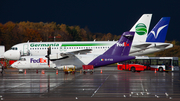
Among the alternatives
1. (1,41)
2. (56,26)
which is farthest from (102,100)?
(56,26)

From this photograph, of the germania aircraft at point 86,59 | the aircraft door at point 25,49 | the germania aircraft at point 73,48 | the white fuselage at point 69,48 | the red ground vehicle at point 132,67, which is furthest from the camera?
the aircraft door at point 25,49

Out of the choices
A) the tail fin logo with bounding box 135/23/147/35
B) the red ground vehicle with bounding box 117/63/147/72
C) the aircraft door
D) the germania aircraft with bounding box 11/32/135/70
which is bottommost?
the red ground vehicle with bounding box 117/63/147/72

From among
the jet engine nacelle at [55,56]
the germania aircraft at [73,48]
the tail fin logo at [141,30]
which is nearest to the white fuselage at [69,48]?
the germania aircraft at [73,48]

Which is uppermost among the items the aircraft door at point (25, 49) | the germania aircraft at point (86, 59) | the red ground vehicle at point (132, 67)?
the aircraft door at point (25, 49)

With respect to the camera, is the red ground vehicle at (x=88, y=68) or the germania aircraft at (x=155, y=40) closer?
the red ground vehicle at (x=88, y=68)

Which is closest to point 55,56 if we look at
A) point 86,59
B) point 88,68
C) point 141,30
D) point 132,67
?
point 86,59

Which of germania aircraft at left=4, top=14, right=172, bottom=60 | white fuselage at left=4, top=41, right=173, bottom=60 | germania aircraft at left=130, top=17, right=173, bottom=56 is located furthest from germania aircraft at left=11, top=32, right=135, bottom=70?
germania aircraft at left=130, top=17, right=173, bottom=56

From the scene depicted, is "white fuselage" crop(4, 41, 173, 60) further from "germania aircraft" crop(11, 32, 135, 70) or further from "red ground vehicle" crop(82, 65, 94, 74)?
"red ground vehicle" crop(82, 65, 94, 74)

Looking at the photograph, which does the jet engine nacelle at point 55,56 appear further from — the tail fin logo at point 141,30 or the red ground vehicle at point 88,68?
the tail fin logo at point 141,30

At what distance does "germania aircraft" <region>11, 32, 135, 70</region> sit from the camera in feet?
111

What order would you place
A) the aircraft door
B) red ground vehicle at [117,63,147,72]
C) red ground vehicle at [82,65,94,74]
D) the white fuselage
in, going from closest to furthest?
red ground vehicle at [82,65,94,74]
red ground vehicle at [117,63,147,72]
the white fuselage
the aircraft door

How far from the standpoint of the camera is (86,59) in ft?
113

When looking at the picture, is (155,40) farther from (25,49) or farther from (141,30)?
(25,49)

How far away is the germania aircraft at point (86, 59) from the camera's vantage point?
33.7 m
